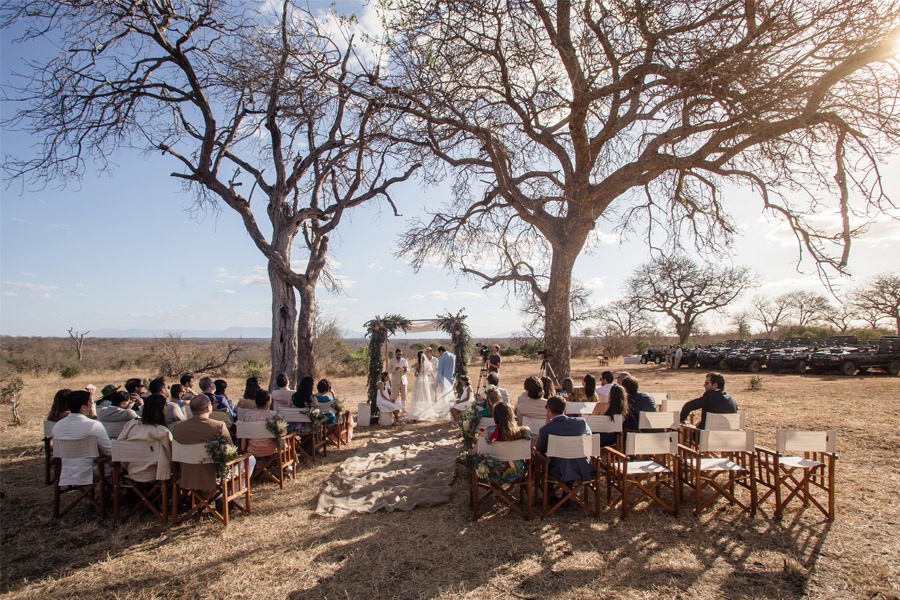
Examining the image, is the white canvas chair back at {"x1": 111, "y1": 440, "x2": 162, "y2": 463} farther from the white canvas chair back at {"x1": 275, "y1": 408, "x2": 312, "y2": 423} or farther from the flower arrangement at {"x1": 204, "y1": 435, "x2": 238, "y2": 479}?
the white canvas chair back at {"x1": 275, "y1": 408, "x2": 312, "y2": 423}

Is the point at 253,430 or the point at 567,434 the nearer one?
the point at 567,434

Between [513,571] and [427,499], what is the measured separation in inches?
74.2

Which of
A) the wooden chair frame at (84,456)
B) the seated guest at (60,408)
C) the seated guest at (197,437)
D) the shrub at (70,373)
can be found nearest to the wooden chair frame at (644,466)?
the seated guest at (197,437)

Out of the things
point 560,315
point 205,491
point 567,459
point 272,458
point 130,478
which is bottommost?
point 205,491

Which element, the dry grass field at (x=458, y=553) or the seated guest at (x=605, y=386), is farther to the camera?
the seated guest at (x=605, y=386)

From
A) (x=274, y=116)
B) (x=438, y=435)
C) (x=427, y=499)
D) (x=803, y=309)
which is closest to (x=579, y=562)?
(x=427, y=499)

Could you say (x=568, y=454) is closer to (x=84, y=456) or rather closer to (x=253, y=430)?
(x=253, y=430)

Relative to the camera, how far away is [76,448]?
192 inches

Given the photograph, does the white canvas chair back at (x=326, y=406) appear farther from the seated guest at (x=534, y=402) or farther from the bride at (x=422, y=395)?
the bride at (x=422, y=395)

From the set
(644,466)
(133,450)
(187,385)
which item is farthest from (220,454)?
(644,466)

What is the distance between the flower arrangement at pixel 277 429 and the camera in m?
5.82

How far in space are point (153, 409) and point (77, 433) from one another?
0.87 meters

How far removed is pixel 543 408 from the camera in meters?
5.89

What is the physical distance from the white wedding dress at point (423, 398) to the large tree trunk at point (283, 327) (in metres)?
2.92
